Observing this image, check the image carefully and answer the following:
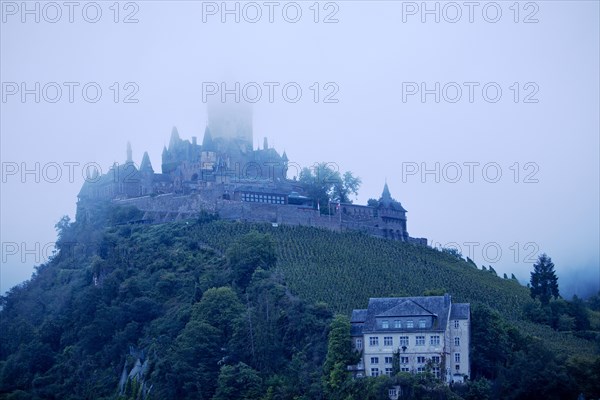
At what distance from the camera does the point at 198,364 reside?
2370 inches

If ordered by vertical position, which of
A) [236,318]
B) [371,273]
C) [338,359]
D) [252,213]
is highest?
[252,213]

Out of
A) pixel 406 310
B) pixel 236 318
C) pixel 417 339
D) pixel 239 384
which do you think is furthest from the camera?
pixel 236 318

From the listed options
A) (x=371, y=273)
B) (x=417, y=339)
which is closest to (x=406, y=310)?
(x=417, y=339)

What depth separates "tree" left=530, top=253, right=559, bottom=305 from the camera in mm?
73062

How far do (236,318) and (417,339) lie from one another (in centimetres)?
1277

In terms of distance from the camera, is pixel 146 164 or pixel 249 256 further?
pixel 146 164

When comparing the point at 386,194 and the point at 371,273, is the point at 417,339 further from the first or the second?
the point at 386,194

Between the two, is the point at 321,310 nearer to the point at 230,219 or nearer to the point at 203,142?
the point at 230,219

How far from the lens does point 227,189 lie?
85750 millimetres

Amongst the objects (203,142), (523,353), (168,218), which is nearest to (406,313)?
(523,353)

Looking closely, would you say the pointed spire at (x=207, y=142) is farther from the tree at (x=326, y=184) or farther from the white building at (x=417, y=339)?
the white building at (x=417, y=339)

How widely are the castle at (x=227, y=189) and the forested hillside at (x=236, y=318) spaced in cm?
244

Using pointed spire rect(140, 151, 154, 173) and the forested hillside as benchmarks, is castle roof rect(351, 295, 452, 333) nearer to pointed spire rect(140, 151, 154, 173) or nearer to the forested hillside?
the forested hillside

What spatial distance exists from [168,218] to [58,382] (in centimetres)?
1957
